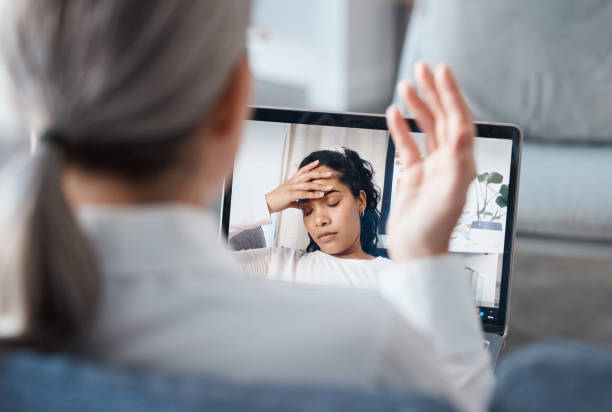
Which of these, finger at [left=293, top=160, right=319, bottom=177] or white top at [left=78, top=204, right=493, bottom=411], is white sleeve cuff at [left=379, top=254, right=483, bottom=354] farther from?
finger at [left=293, top=160, right=319, bottom=177]

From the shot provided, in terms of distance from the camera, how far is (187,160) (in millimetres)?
431

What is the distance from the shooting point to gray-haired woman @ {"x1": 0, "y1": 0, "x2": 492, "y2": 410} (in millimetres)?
360

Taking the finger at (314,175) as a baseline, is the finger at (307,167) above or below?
above

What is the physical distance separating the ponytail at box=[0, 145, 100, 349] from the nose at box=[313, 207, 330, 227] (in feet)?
1.95

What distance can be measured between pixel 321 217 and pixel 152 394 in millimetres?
655

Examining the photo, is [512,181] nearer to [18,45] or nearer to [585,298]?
[18,45]

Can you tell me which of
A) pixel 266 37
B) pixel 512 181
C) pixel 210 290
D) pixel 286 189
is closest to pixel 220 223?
pixel 286 189

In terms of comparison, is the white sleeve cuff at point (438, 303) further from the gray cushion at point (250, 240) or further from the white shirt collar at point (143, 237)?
the gray cushion at point (250, 240)

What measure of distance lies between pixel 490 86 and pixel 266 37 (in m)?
1.07

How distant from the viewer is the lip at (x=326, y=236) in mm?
952

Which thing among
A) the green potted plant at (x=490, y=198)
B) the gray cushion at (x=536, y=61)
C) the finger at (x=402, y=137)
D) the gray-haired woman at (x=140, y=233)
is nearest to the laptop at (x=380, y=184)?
the green potted plant at (x=490, y=198)

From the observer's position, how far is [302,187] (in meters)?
0.95

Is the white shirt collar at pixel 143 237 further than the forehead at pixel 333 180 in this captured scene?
No

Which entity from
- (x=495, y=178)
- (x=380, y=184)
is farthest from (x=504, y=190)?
(x=380, y=184)
